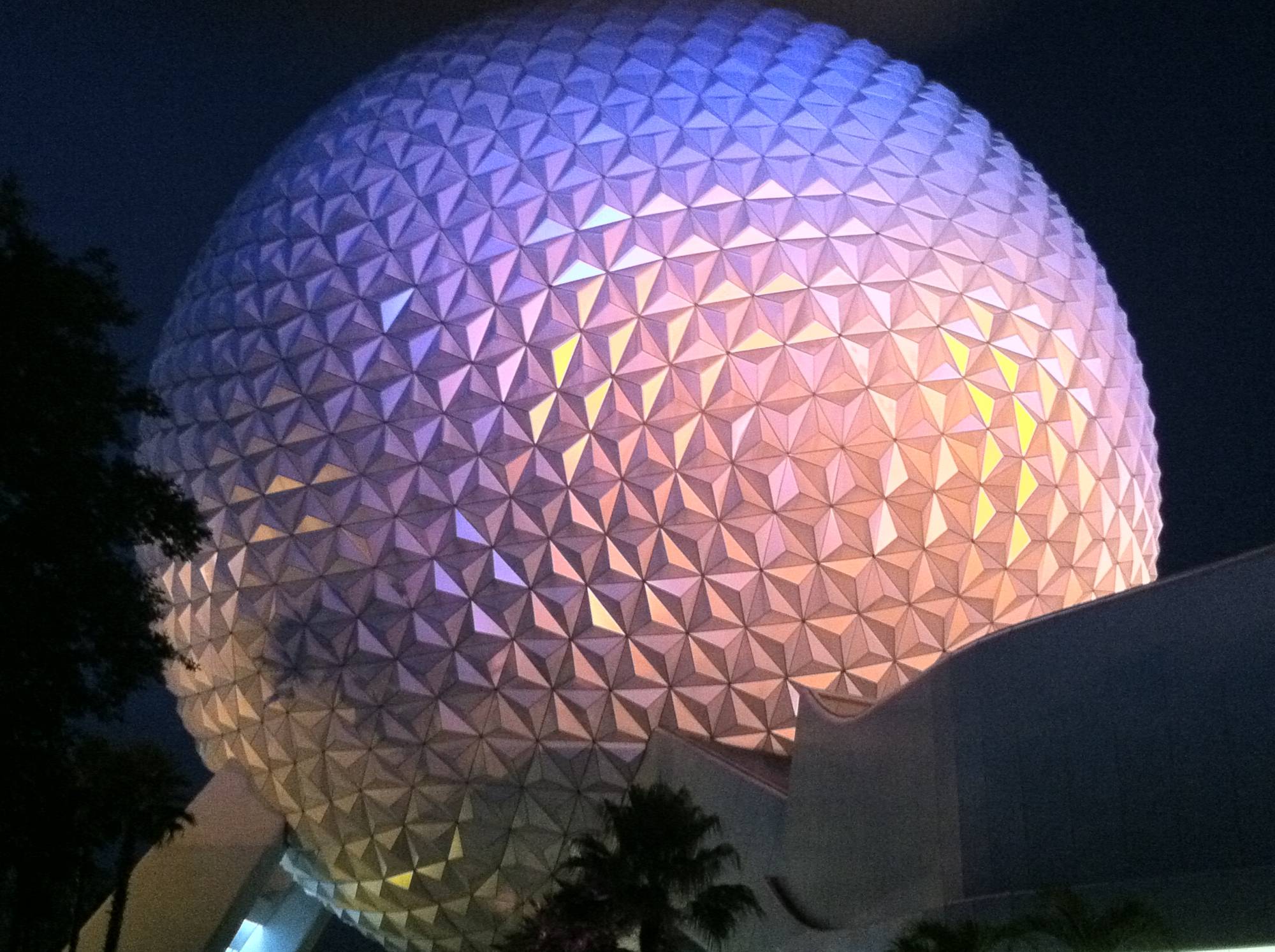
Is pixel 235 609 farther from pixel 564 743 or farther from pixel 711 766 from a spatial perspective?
pixel 711 766

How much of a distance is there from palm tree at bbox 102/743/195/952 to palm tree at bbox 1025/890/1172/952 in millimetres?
13548

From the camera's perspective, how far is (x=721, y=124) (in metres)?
20.4

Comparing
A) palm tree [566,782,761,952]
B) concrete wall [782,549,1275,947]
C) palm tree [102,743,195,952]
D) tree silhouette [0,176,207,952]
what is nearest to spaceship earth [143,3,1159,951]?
palm tree [102,743,195,952]

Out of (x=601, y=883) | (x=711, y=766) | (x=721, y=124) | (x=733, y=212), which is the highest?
(x=721, y=124)

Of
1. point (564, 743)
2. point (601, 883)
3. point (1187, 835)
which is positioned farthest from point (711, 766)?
point (1187, 835)

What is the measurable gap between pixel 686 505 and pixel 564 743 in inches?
157

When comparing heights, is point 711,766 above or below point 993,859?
above

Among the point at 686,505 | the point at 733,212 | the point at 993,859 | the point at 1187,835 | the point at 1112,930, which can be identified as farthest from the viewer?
the point at 733,212

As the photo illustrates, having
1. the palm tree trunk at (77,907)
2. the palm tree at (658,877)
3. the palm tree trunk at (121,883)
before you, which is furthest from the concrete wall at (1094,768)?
the palm tree trunk at (77,907)

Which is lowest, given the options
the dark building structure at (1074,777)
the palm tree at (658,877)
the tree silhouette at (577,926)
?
the tree silhouette at (577,926)

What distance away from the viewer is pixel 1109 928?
895cm

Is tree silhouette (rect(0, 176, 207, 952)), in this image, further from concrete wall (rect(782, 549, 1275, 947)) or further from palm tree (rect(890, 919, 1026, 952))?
concrete wall (rect(782, 549, 1275, 947))

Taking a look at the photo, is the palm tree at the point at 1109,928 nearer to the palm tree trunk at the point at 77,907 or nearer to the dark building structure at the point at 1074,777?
the dark building structure at the point at 1074,777

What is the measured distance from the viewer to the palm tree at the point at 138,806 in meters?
18.7
